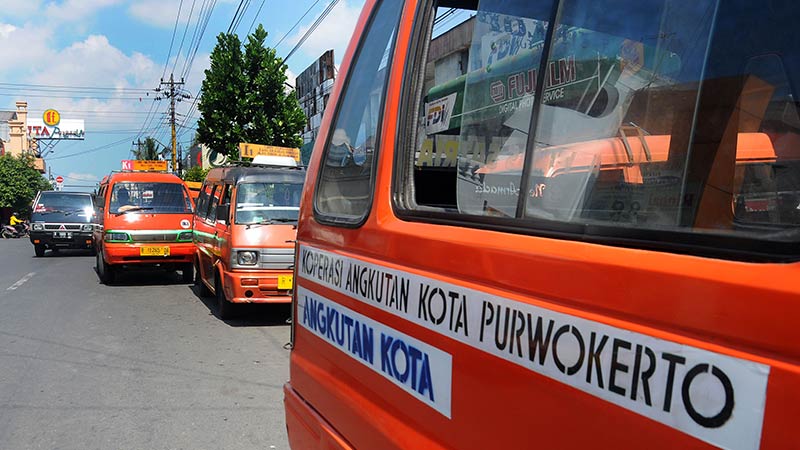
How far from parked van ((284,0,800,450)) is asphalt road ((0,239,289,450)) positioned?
239 centimetres

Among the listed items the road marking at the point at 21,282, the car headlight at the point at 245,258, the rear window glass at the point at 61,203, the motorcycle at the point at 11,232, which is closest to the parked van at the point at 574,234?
the car headlight at the point at 245,258

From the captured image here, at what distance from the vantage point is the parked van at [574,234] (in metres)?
0.92

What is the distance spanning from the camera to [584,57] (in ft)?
4.44

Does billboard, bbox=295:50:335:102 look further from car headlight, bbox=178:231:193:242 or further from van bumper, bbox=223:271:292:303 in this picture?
van bumper, bbox=223:271:292:303

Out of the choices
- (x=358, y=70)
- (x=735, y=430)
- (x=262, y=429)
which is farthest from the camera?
(x=262, y=429)

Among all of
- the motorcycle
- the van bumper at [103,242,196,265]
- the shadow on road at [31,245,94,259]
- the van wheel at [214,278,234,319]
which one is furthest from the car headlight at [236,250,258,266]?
the motorcycle

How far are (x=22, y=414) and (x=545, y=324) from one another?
175 inches

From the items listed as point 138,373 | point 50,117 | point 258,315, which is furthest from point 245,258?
point 50,117

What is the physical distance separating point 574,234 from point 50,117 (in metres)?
79.1

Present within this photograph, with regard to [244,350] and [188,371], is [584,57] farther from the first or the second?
[244,350]

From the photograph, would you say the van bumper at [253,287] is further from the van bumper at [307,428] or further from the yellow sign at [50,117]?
the yellow sign at [50,117]

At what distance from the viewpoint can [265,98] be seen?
19.7m

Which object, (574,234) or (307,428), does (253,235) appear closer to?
(307,428)

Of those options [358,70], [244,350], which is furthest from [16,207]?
[358,70]
